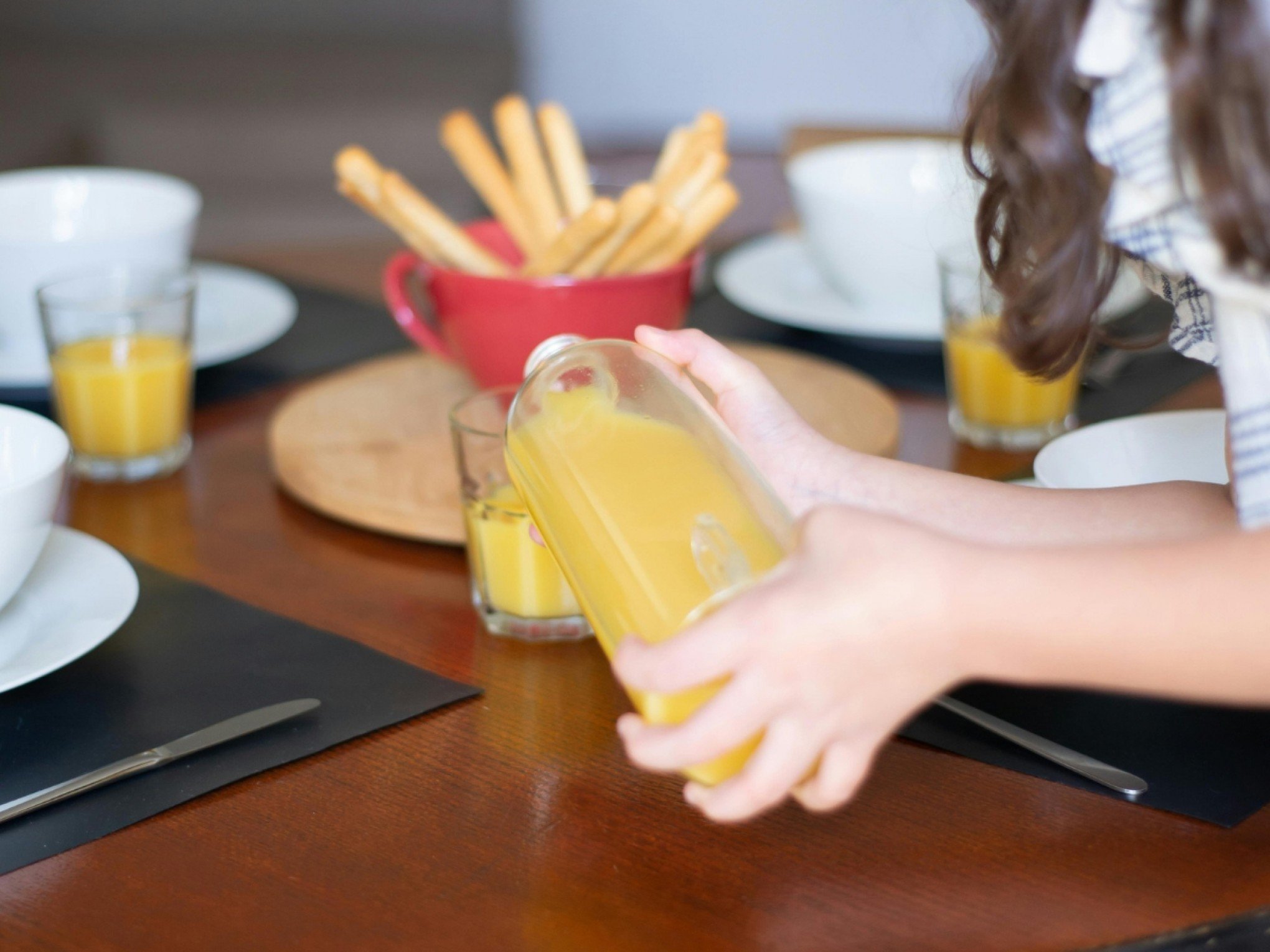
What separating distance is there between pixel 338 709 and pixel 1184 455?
0.53 m

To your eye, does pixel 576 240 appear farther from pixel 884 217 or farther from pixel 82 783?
pixel 82 783

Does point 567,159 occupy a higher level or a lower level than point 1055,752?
higher

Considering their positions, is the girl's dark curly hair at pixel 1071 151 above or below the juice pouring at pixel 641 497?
above

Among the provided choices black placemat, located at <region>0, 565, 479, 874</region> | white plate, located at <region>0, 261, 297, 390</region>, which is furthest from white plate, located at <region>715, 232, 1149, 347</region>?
black placemat, located at <region>0, 565, 479, 874</region>

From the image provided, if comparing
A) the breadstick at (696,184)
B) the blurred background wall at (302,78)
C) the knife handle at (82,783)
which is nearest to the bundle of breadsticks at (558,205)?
the breadstick at (696,184)

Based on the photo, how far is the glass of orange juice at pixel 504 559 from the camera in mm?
775

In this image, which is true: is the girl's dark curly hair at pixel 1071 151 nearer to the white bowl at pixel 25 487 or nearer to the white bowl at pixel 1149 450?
the white bowl at pixel 1149 450

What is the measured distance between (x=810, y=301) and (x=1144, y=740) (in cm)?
73

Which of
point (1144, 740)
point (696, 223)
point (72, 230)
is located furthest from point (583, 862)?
point (72, 230)

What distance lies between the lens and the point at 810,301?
133 cm

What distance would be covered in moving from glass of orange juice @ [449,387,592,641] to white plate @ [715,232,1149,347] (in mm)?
529

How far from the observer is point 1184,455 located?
86 centimetres

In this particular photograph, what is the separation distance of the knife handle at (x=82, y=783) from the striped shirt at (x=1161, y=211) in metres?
0.50

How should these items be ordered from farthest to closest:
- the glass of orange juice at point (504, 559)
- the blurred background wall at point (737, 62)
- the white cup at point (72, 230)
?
the blurred background wall at point (737, 62) → the white cup at point (72, 230) → the glass of orange juice at point (504, 559)
